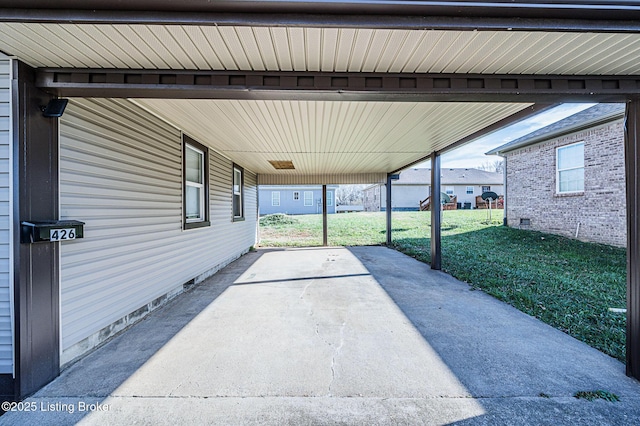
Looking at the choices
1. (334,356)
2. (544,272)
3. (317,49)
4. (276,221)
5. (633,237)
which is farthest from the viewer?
(276,221)

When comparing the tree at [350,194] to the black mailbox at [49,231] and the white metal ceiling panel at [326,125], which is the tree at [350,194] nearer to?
the white metal ceiling panel at [326,125]

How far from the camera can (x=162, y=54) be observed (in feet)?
6.93

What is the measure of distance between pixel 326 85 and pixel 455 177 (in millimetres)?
30242

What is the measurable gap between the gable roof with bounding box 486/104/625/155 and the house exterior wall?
22 centimetres

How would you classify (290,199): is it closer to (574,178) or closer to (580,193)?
(574,178)

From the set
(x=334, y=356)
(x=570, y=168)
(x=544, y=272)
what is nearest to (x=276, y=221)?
(x=570, y=168)

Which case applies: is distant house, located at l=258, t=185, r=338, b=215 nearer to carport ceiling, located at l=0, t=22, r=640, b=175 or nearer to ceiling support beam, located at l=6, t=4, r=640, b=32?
carport ceiling, located at l=0, t=22, r=640, b=175

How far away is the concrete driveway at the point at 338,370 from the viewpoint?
199 cm

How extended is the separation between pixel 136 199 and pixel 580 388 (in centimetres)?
510

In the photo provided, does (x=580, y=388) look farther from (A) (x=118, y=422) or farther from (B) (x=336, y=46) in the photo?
Answer: (A) (x=118, y=422)

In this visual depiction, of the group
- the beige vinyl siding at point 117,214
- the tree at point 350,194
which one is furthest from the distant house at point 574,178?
the tree at point 350,194

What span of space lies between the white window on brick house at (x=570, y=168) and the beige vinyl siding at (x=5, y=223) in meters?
12.4

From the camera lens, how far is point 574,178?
871 cm

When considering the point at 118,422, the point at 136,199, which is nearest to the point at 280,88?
the point at 136,199
